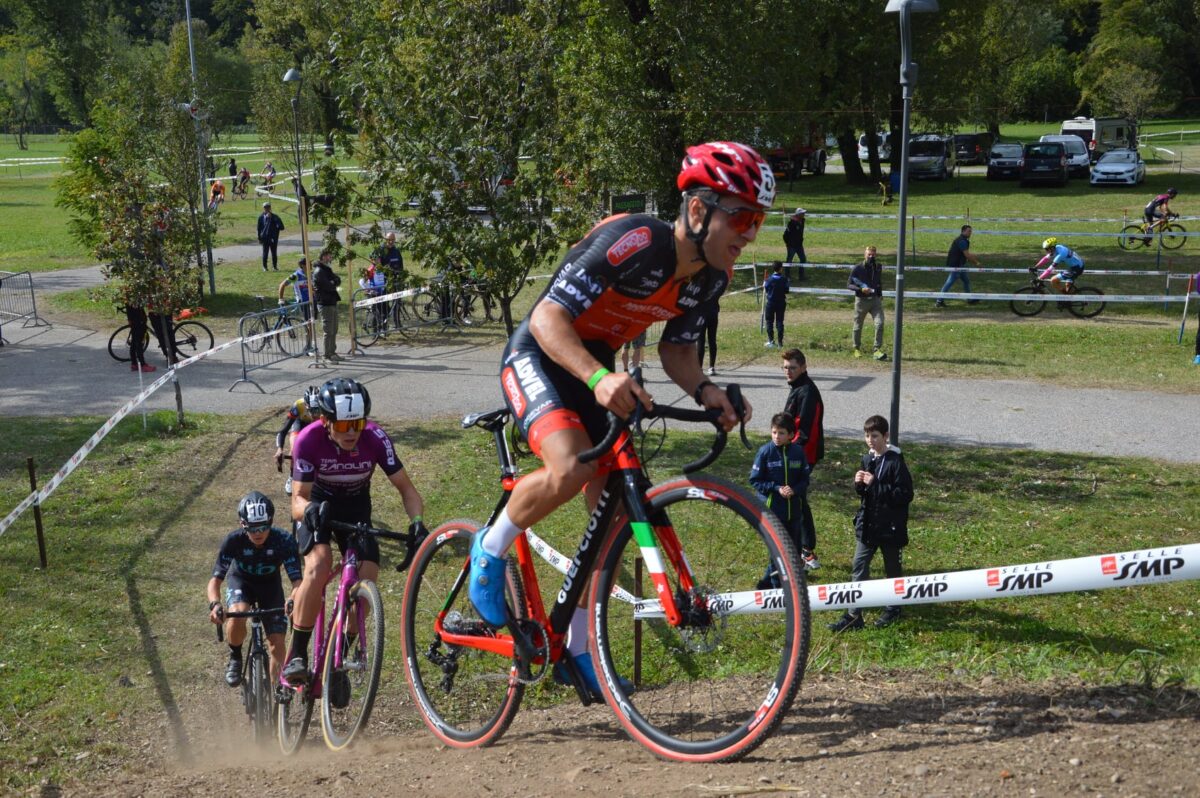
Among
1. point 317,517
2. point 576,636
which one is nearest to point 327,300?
point 317,517

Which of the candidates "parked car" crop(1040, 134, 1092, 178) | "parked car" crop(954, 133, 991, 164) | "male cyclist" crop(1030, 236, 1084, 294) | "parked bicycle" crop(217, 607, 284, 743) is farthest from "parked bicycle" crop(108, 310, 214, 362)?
"parked car" crop(954, 133, 991, 164)

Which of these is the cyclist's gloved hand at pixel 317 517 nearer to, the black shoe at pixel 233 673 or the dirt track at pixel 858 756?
the dirt track at pixel 858 756

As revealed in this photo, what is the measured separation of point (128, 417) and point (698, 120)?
42.2 feet

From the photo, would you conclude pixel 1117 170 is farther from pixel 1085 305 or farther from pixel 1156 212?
pixel 1085 305

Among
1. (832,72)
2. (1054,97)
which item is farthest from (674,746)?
(1054,97)

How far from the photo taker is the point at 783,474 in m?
11.3

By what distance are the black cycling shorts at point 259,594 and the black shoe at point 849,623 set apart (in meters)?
4.65

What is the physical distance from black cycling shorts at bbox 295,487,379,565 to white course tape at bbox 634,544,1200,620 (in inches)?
94.7

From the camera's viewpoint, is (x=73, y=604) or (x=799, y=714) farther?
(x=73, y=604)

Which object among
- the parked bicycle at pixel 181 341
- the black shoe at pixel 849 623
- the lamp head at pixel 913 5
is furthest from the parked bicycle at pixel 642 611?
the parked bicycle at pixel 181 341

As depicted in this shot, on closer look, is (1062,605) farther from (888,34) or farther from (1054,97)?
(1054,97)

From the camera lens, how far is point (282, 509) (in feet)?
46.1

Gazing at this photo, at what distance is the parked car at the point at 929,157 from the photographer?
188 feet

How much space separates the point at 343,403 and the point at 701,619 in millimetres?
3927
